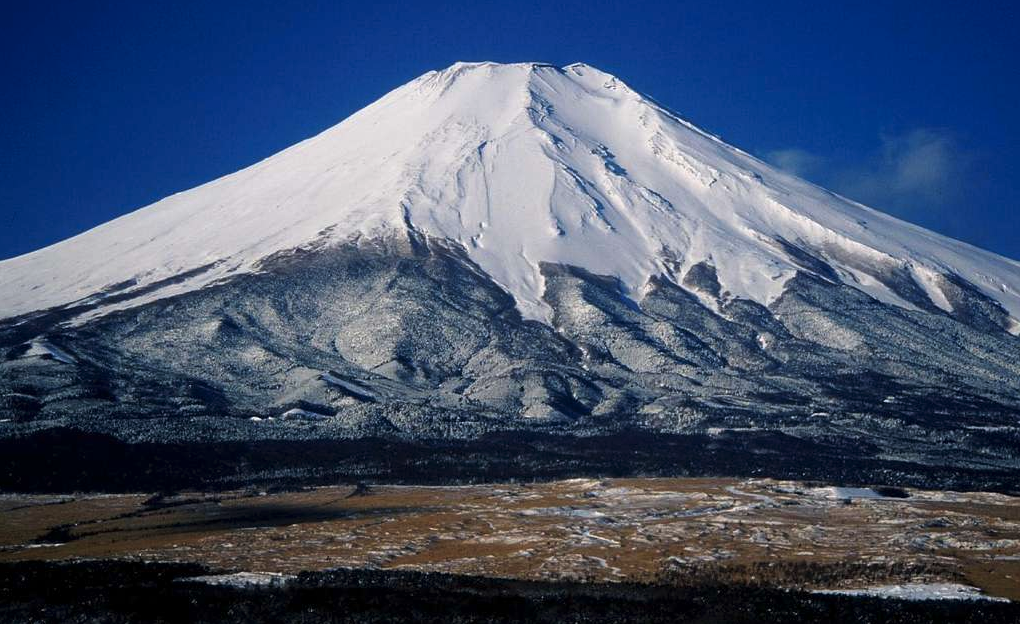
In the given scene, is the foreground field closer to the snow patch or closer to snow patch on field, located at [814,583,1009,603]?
snow patch on field, located at [814,583,1009,603]

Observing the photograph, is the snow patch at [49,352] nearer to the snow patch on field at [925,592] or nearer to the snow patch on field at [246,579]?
the snow patch on field at [246,579]

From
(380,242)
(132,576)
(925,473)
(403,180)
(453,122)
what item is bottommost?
(925,473)

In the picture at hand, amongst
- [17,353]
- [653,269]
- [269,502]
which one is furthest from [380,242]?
[269,502]

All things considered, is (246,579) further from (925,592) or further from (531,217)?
(531,217)

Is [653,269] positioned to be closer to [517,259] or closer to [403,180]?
[517,259]

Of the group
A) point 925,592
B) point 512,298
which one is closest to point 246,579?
point 925,592

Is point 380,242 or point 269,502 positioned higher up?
point 380,242

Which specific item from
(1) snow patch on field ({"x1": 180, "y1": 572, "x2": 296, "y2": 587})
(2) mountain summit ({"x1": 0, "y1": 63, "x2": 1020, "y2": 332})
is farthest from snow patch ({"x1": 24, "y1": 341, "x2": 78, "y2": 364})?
(1) snow patch on field ({"x1": 180, "y1": 572, "x2": 296, "y2": 587})
